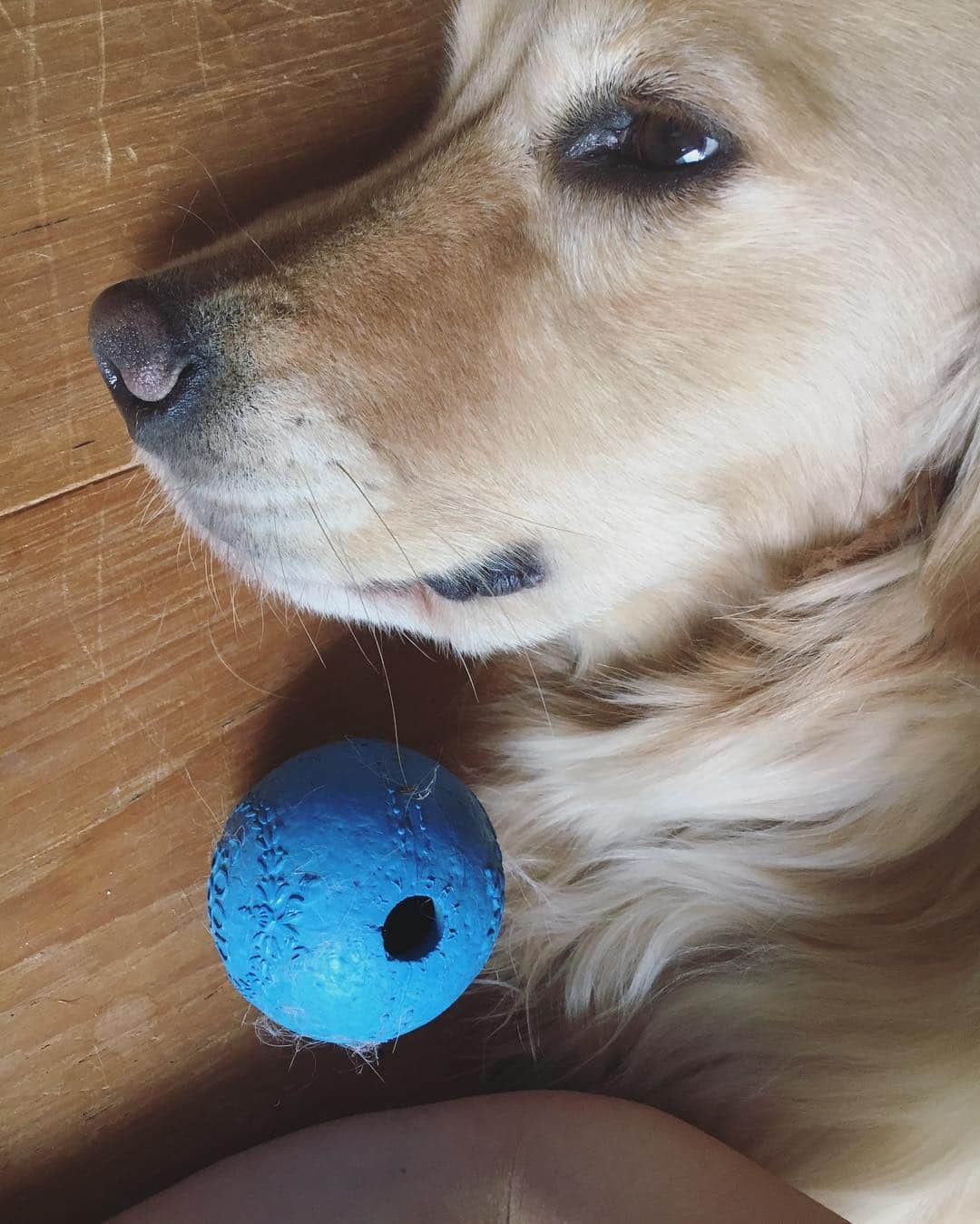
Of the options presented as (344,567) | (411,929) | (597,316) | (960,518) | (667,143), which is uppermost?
(667,143)

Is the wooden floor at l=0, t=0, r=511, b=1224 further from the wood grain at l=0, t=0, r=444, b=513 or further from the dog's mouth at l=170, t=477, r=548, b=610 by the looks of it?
the dog's mouth at l=170, t=477, r=548, b=610

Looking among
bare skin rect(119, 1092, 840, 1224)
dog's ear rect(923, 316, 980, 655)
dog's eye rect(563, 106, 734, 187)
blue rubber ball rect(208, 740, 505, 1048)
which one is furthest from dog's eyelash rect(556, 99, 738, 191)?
bare skin rect(119, 1092, 840, 1224)

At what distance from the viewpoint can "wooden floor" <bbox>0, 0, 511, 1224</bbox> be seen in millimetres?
1068

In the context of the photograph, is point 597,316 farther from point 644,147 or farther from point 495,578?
point 495,578

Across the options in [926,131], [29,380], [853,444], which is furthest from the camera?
[29,380]

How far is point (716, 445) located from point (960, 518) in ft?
0.74

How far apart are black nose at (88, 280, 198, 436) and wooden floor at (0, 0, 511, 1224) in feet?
0.81

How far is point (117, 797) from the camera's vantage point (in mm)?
1099

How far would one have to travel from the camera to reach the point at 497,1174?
36.5 inches

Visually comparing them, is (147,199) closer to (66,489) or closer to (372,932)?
(66,489)

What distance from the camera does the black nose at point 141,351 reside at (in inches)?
32.9

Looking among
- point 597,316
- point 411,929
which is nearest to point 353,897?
point 411,929

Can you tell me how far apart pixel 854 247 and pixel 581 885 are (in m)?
0.75

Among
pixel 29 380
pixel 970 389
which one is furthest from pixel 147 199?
pixel 970 389
